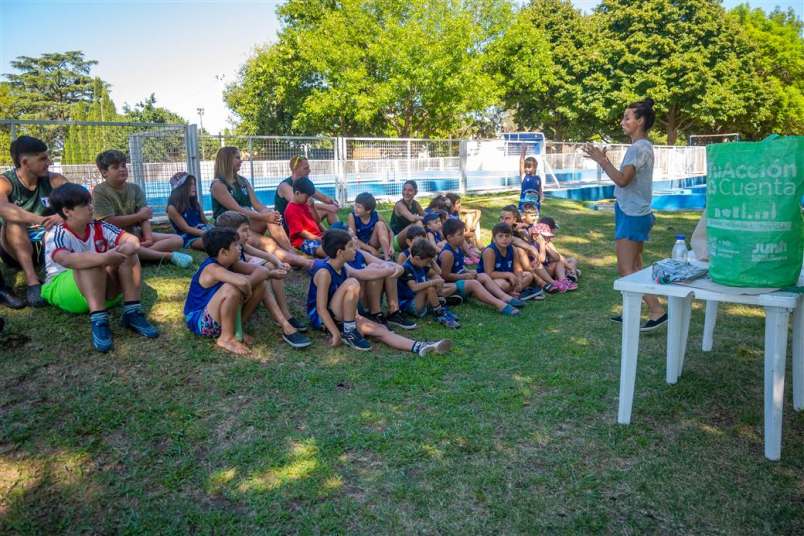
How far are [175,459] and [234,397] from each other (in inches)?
29.6

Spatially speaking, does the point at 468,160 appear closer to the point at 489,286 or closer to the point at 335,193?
the point at 335,193

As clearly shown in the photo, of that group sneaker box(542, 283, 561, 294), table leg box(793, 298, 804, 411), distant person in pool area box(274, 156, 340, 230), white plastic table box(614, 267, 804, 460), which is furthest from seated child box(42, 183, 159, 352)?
sneaker box(542, 283, 561, 294)

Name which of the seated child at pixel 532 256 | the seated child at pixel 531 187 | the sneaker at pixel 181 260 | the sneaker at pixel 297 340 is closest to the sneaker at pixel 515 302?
the seated child at pixel 532 256

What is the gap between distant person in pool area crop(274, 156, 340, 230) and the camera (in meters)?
7.16

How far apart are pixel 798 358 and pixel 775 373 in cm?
85

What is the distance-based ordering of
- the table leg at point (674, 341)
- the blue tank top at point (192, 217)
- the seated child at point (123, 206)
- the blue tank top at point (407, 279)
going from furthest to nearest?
the blue tank top at point (192, 217) → the blue tank top at point (407, 279) → the seated child at point (123, 206) → the table leg at point (674, 341)

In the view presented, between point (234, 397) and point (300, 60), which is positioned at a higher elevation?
point (300, 60)

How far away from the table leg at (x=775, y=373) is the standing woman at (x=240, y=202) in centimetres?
504

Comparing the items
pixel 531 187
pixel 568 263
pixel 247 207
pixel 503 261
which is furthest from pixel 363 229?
pixel 531 187

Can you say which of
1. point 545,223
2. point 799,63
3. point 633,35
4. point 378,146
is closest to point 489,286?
point 545,223

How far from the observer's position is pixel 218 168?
265 inches

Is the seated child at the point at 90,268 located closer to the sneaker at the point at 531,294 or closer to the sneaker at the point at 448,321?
the sneaker at the point at 448,321

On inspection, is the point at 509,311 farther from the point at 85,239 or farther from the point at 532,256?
the point at 85,239

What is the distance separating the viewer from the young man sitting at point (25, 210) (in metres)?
4.63
